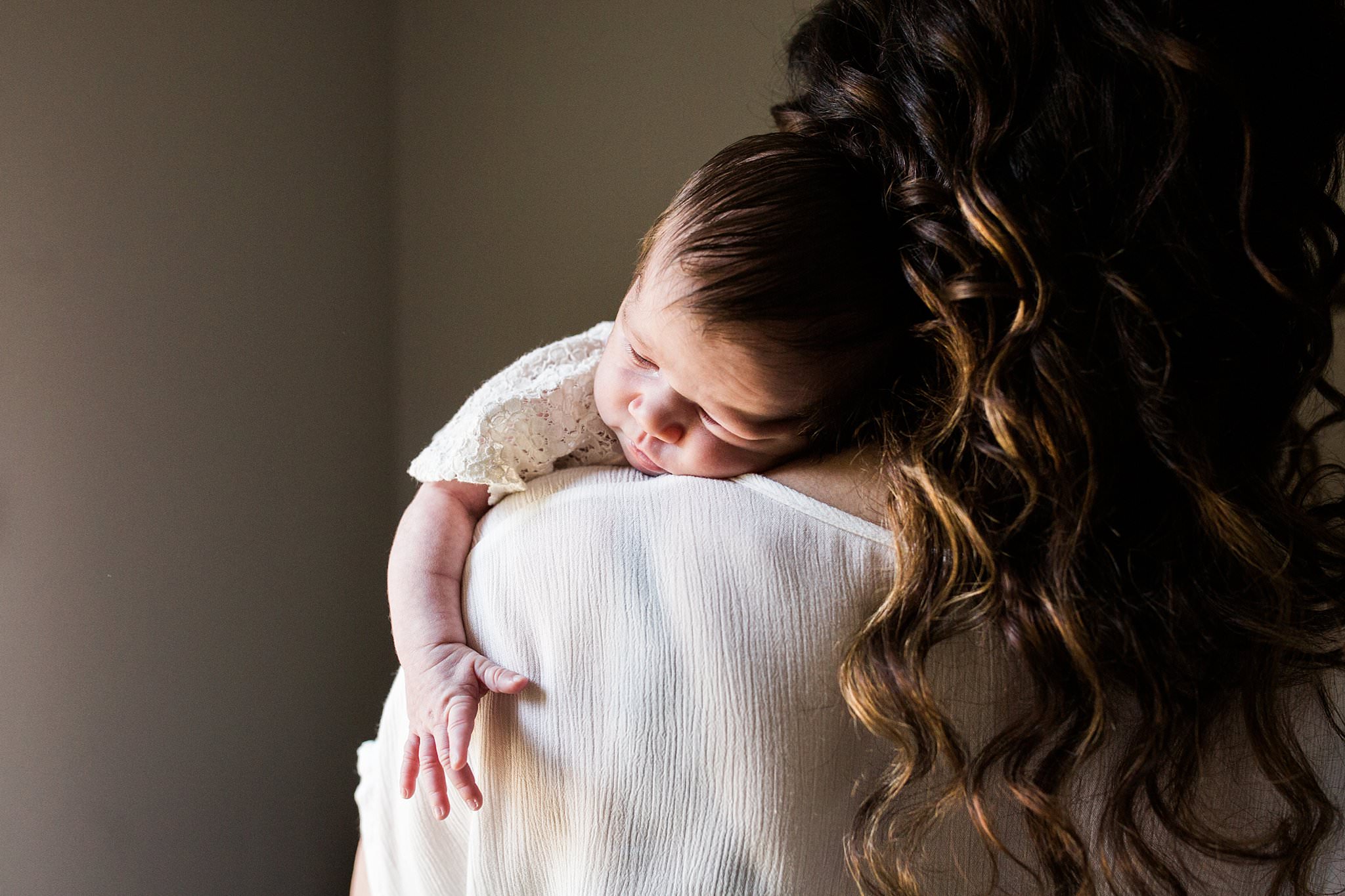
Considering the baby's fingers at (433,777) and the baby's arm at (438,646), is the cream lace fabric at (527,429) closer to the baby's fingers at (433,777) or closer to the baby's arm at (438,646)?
the baby's arm at (438,646)

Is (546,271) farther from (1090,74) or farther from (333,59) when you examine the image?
(1090,74)

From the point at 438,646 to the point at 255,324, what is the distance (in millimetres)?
770

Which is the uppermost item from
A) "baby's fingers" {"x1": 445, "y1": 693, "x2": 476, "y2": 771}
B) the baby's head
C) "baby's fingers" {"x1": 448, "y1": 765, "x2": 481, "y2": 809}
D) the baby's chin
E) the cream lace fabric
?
the baby's head

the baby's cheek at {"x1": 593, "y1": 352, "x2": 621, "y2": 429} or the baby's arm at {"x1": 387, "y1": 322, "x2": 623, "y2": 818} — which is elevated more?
the baby's cheek at {"x1": 593, "y1": 352, "x2": 621, "y2": 429}

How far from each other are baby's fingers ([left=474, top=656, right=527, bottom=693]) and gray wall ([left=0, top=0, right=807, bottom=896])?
2.29 ft

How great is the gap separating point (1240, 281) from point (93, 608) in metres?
1.27

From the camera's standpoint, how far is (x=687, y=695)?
636 mm

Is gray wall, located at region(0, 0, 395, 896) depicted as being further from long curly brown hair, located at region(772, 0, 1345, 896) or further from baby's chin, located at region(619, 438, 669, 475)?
long curly brown hair, located at region(772, 0, 1345, 896)

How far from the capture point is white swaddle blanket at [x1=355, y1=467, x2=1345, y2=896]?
63 cm

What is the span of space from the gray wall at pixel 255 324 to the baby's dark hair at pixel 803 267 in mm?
752

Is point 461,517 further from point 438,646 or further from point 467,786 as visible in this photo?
point 467,786

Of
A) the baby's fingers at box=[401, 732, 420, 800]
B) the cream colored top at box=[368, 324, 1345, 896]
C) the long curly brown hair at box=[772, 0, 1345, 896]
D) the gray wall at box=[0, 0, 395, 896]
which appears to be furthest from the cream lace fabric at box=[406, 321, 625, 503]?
the gray wall at box=[0, 0, 395, 896]

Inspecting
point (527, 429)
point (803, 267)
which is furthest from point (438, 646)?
point (803, 267)

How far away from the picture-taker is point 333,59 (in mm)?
1455
